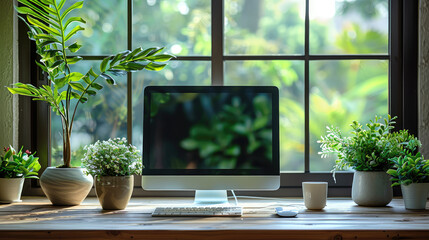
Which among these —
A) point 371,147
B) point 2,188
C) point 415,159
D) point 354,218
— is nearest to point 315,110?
point 371,147

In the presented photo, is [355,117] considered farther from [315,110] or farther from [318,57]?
[318,57]

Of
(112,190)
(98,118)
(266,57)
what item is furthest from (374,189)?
(98,118)

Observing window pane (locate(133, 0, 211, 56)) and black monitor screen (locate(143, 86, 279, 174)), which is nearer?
black monitor screen (locate(143, 86, 279, 174))

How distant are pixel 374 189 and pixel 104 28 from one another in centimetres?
151

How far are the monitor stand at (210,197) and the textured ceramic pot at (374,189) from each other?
1.91 feet

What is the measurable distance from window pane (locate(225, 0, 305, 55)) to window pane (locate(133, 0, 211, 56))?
118mm

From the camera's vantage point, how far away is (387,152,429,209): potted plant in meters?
1.88

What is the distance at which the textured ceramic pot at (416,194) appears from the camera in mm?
1878

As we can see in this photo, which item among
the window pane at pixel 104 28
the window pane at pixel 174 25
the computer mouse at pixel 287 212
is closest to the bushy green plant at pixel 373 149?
the computer mouse at pixel 287 212

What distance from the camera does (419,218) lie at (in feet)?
5.59

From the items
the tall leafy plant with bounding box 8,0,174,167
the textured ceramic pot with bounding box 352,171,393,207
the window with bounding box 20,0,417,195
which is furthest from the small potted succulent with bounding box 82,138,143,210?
the textured ceramic pot with bounding box 352,171,393,207

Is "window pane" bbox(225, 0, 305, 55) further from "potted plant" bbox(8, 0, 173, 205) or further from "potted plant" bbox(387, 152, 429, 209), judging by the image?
"potted plant" bbox(387, 152, 429, 209)

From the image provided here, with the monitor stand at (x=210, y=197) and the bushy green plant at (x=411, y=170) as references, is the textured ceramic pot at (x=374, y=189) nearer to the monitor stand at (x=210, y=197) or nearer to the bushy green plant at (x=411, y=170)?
the bushy green plant at (x=411, y=170)

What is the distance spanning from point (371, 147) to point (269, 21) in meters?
0.82
